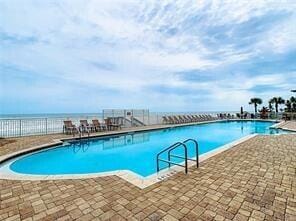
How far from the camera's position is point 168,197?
277 centimetres

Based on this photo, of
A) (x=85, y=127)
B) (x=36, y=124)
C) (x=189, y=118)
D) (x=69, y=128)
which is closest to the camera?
(x=36, y=124)

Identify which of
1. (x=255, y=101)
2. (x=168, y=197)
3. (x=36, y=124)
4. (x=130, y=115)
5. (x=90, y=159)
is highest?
(x=255, y=101)

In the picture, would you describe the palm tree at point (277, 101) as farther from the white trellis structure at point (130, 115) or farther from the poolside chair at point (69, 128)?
the poolside chair at point (69, 128)

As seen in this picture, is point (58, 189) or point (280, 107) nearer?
point (58, 189)

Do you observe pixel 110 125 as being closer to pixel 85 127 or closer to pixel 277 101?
pixel 85 127

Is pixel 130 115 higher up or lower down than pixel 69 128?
higher up

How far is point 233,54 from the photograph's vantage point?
1229cm

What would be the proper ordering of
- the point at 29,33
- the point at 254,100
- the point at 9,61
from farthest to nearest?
the point at 254,100 → the point at 9,61 → the point at 29,33

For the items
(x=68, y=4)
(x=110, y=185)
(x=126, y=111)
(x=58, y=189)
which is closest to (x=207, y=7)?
(x=68, y=4)

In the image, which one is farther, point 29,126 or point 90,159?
point 29,126

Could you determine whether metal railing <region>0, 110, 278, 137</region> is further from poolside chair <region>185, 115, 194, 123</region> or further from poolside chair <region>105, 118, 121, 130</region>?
poolside chair <region>185, 115, 194, 123</region>

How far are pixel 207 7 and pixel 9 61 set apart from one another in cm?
1195

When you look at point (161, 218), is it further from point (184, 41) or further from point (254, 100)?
point (254, 100)

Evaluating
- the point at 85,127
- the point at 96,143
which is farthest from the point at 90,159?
the point at 85,127
